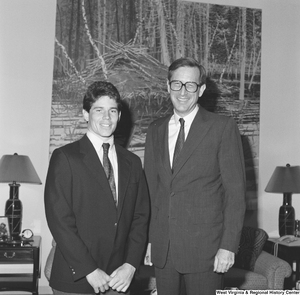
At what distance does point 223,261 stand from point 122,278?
48 cm

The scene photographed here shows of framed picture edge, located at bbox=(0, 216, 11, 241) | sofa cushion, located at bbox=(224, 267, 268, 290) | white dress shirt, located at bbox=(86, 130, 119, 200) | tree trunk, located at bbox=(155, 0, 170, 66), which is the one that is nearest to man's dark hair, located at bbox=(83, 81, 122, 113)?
white dress shirt, located at bbox=(86, 130, 119, 200)

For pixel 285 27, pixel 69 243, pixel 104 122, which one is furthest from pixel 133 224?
pixel 285 27

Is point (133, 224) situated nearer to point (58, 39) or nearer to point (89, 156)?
point (89, 156)

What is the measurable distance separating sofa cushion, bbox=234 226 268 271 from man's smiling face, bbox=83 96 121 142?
2.41m

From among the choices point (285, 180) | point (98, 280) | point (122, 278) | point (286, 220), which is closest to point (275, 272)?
point (286, 220)

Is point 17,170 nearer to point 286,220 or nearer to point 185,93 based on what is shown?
point 185,93

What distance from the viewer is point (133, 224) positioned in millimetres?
2189

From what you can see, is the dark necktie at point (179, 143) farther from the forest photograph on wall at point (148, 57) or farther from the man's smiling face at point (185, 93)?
the forest photograph on wall at point (148, 57)

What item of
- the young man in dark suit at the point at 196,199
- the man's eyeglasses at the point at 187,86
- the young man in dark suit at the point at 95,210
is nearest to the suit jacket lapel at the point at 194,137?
the young man in dark suit at the point at 196,199

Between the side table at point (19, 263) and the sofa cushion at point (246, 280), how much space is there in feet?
5.18

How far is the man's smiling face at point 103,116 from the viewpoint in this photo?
6.93ft

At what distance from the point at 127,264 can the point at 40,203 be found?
259cm

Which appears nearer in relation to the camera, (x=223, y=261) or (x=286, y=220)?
(x=223, y=261)

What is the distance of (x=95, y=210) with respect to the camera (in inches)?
79.9
